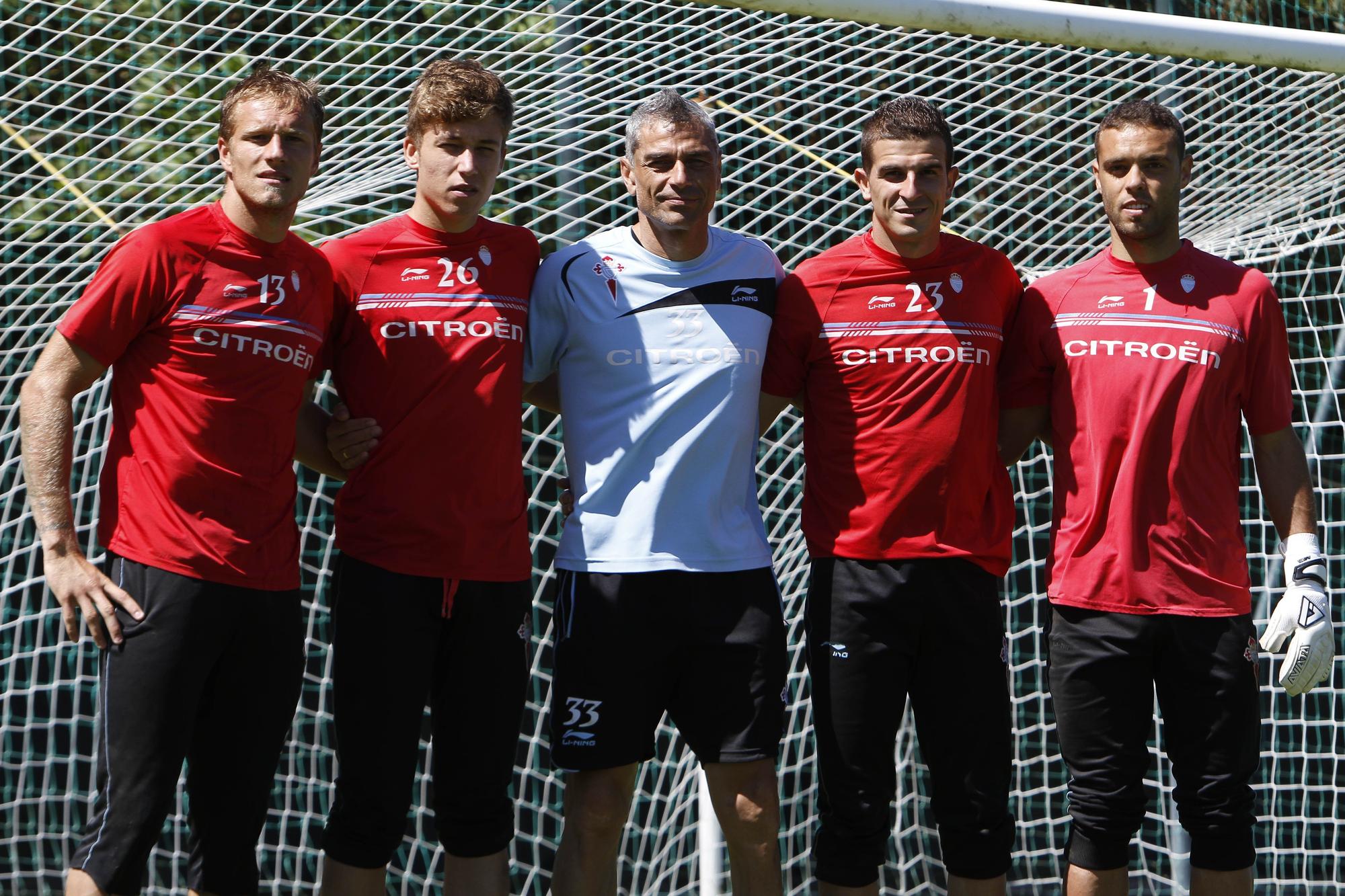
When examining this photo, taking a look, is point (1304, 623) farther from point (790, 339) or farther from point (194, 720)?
point (194, 720)

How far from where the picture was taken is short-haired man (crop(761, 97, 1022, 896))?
2936 millimetres

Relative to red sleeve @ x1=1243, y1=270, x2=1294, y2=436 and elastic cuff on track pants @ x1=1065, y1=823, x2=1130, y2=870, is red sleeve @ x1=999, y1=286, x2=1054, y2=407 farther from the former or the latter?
elastic cuff on track pants @ x1=1065, y1=823, x2=1130, y2=870

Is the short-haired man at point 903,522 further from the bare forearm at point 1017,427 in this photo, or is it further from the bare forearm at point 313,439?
the bare forearm at point 313,439

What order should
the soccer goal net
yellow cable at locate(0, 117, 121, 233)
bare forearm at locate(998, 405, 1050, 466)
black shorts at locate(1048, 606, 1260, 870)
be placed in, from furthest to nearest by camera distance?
1. the soccer goal net
2. yellow cable at locate(0, 117, 121, 233)
3. bare forearm at locate(998, 405, 1050, 466)
4. black shorts at locate(1048, 606, 1260, 870)

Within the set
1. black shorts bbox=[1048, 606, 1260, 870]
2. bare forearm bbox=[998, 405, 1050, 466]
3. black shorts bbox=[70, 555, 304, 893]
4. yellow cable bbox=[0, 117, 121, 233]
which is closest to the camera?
black shorts bbox=[70, 555, 304, 893]

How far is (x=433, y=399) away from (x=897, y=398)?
975mm

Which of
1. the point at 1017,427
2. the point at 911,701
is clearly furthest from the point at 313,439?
the point at 1017,427

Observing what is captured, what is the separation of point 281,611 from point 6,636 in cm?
186

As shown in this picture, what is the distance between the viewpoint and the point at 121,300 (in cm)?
270

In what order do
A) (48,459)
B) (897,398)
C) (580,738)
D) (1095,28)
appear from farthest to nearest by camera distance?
1. (1095,28)
2. (897,398)
3. (580,738)
4. (48,459)

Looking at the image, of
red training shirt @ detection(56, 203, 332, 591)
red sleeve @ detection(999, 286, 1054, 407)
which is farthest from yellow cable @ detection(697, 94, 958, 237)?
red training shirt @ detection(56, 203, 332, 591)

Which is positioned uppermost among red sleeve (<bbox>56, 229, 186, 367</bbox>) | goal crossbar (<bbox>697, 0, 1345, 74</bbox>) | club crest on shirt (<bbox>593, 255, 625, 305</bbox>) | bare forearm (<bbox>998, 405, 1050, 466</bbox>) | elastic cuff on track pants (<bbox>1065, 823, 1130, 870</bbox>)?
goal crossbar (<bbox>697, 0, 1345, 74</bbox>)

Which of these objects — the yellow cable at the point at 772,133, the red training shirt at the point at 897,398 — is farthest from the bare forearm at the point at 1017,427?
the yellow cable at the point at 772,133

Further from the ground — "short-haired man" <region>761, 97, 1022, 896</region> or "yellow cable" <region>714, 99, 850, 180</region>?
"yellow cable" <region>714, 99, 850, 180</region>
